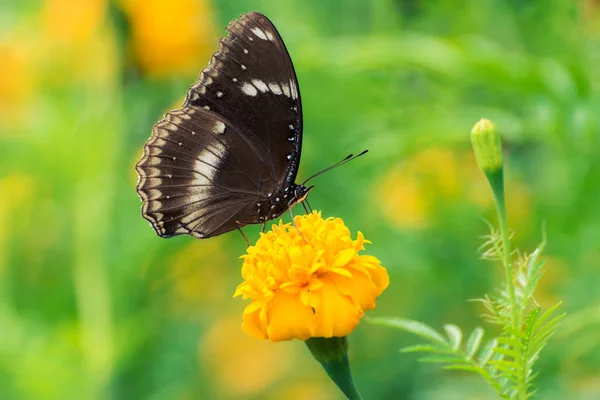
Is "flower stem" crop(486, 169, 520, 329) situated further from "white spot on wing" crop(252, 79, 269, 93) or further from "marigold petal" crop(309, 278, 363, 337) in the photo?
"white spot on wing" crop(252, 79, 269, 93)

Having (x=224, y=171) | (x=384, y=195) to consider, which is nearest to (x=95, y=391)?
(x=384, y=195)

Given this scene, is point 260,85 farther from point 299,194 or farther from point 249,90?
point 299,194

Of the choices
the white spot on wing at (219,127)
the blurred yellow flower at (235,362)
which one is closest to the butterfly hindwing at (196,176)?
the white spot on wing at (219,127)

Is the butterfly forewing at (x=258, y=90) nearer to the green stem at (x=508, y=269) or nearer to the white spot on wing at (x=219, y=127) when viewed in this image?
the white spot on wing at (x=219, y=127)

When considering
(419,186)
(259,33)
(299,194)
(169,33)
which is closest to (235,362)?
(419,186)

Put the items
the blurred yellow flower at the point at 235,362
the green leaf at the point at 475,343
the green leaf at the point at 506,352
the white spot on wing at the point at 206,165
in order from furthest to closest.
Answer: the blurred yellow flower at the point at 235,362
the white spot on wing at the point at 206,165
the green leaf at the point at 475,343
the green leaf at the point at 506,352

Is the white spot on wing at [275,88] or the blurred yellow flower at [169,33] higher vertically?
the blurred yellow flower at [169,33]
